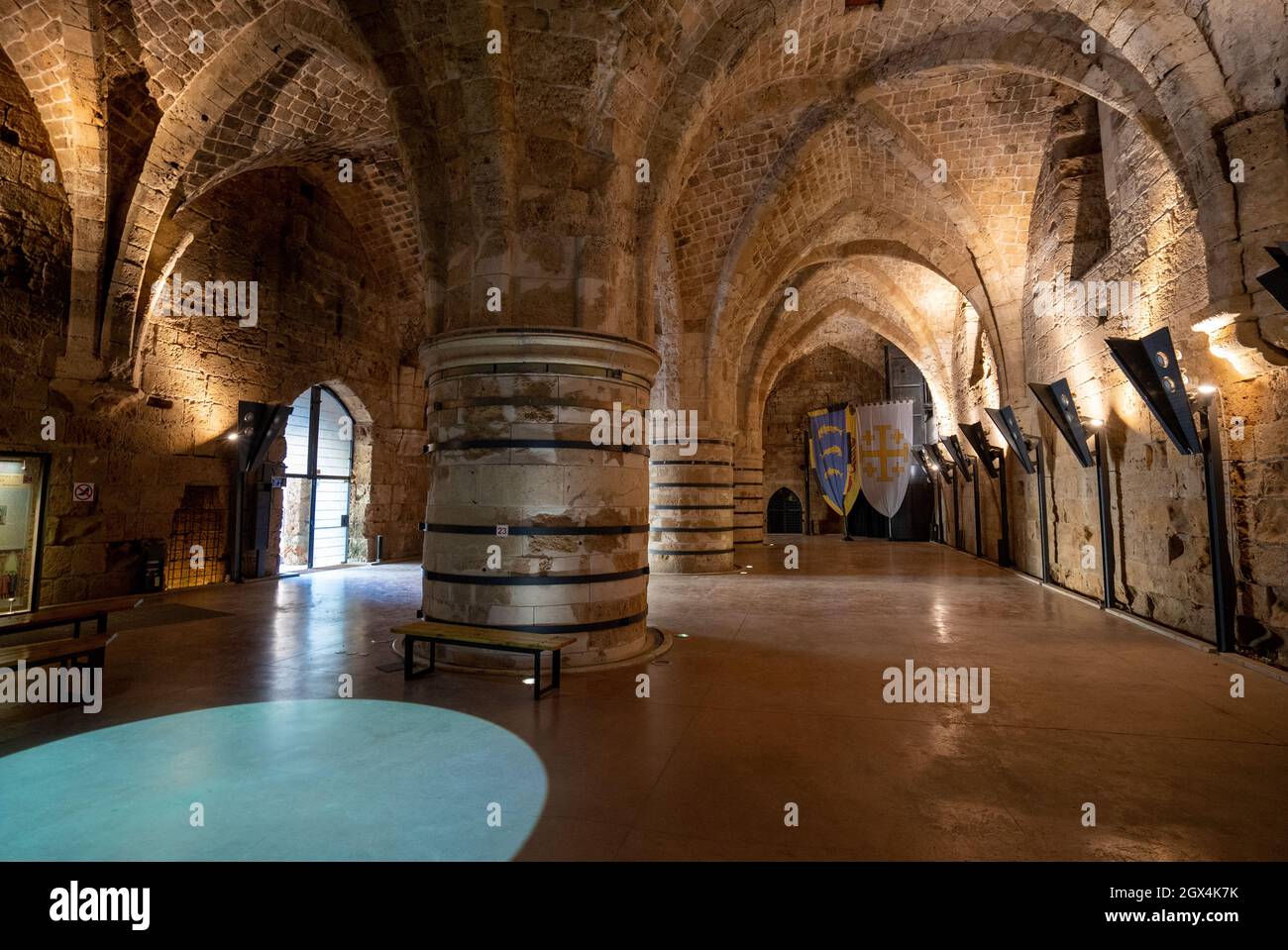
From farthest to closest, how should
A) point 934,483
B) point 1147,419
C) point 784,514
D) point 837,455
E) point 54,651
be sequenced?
point 784,514
point 837,455
point 934,483
point 1147,419
point 54,651

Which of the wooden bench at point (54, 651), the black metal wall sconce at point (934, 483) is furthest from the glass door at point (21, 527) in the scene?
the black metal wall sconce at point (934, 483)

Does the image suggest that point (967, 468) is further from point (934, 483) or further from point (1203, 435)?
point (1203, 435)

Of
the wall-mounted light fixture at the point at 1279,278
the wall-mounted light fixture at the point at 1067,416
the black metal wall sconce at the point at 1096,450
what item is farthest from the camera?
the wall-mounted light fixture at the point at 1067,416

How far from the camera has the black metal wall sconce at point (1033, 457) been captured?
884 centimetres

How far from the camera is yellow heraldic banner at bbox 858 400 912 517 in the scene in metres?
17.7

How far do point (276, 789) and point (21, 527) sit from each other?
715 cm

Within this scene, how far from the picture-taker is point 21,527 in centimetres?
698

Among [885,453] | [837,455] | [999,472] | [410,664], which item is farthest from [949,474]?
[410,664]

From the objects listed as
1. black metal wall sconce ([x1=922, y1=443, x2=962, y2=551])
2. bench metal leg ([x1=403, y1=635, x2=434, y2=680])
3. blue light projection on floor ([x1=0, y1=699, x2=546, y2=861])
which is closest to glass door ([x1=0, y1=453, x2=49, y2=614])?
blue light projection on floor ([x1=0, y1=699, x2=546, y2=861])

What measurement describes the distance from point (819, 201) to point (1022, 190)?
2.91m

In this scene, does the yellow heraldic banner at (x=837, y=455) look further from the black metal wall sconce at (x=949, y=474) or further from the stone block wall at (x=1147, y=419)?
the stone block wall at (x=1147, y=419)

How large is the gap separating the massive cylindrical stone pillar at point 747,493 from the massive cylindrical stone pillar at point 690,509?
4.71 metres
